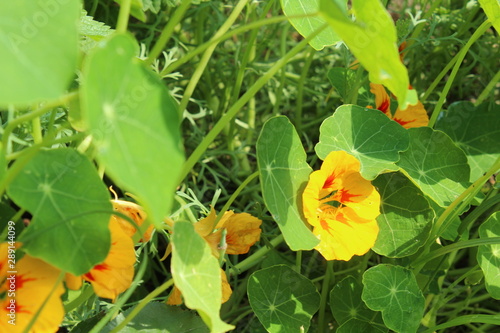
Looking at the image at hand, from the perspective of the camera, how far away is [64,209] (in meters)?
0.74

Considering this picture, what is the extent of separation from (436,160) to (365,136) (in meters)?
0.16

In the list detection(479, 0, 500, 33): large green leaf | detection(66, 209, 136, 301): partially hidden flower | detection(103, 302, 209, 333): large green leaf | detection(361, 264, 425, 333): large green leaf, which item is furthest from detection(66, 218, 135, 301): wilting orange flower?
detection(479, 0, 500, 33): large green leaf

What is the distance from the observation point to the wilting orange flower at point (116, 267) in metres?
0.79

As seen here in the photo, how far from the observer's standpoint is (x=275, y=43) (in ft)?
5.73

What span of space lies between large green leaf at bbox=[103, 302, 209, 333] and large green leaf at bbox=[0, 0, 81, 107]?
19.4 inches

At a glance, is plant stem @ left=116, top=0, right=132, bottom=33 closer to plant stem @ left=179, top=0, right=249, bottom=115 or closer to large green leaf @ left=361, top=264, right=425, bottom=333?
plant stem @ left=179, top=0, right=249, bottom=115

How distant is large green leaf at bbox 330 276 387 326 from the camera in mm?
1085

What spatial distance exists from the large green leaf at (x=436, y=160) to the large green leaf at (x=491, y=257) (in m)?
0.09

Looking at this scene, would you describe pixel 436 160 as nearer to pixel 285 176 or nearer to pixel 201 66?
pixel 285 176

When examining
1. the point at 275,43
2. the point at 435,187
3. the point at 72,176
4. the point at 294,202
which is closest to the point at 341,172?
the point at 294,202

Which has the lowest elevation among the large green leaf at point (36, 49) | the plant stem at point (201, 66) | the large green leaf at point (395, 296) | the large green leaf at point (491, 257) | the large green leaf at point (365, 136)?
the large green leaf at point (395, 296)

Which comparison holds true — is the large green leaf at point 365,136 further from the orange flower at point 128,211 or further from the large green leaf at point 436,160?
the orange flower at point 128,211

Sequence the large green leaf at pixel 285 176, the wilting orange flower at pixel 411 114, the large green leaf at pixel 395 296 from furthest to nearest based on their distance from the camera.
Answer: the wilting orange flower at pixel 411 114 < the large green leaf at pixel 395 296 < the large green leaf at pixel 285 176

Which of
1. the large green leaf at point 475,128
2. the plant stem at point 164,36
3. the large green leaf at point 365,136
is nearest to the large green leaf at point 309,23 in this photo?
the large green leaf at point 365,136
